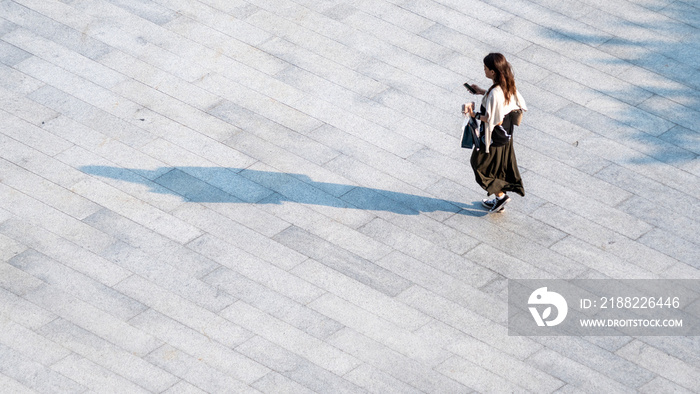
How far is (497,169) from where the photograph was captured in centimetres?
913

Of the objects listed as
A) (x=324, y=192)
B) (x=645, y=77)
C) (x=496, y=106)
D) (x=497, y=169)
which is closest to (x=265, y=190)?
(x=324, y=192)

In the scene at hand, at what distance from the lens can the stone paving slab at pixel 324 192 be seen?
8.14 meters

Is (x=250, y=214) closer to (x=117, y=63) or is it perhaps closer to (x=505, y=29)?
(x=117, y=63)

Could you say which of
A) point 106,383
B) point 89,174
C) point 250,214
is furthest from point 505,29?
point 106,383

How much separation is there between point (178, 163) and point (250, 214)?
105 cm

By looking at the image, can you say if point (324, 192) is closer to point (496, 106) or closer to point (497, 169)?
point (497, 169)

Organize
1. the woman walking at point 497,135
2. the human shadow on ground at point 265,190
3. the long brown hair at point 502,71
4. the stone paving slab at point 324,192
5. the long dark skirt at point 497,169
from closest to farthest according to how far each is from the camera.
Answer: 1. the stone paving slab at point 324,192
2. the long brown hair at point 502,71
3. the woman walking at point 497,135
4. the long dark skirt at point 497,169
5. the human shadow on ground at point 265,190

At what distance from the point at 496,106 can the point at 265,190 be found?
2.39m

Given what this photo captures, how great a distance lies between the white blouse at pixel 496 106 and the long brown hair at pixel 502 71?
0.05m

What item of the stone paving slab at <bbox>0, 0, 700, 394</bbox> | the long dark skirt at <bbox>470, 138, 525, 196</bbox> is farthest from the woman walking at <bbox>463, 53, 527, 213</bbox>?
the stone paving slab at <bbox>0, 0, 700, 394</bbox>

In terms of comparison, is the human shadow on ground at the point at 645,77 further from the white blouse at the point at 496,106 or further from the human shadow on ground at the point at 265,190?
the human shadow on ground at the point at 265,190

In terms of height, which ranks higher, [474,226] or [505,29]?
[505,29]

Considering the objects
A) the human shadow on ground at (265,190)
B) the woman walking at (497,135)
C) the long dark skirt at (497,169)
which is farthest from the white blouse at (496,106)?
the human shadow on ground at (265,190)

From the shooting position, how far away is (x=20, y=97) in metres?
10.8
